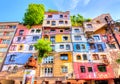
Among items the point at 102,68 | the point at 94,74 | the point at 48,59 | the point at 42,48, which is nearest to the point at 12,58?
the point at 42,48

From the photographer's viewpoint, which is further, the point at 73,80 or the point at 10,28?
the point at 10,28

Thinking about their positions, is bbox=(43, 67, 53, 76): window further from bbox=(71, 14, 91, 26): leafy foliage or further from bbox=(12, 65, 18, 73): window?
bbox=(71, 14, 91, 26): leafy foliage

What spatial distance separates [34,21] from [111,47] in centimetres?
2272

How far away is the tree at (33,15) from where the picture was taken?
48.1 meters

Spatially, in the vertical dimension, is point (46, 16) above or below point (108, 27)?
above

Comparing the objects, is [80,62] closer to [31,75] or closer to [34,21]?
[31,75]

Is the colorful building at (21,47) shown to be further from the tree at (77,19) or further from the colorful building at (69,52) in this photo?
the tree at (77,19)

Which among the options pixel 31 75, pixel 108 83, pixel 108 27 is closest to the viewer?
pixel 31 75

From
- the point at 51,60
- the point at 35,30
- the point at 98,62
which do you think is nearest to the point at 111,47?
the point at 98,62

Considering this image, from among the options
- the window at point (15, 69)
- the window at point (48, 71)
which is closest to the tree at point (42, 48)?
the window at point (48, 71)

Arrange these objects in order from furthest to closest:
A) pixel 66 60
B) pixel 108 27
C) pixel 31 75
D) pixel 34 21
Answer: pixel 34 21
pixel 108 27
pixel 66 60
pixel 31 75

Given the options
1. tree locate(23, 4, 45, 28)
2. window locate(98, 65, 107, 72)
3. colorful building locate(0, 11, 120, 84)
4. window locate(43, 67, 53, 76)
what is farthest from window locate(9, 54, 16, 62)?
window locate(98, 65, 107, 72)

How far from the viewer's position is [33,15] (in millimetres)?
48844

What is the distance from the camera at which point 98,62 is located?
124ft
